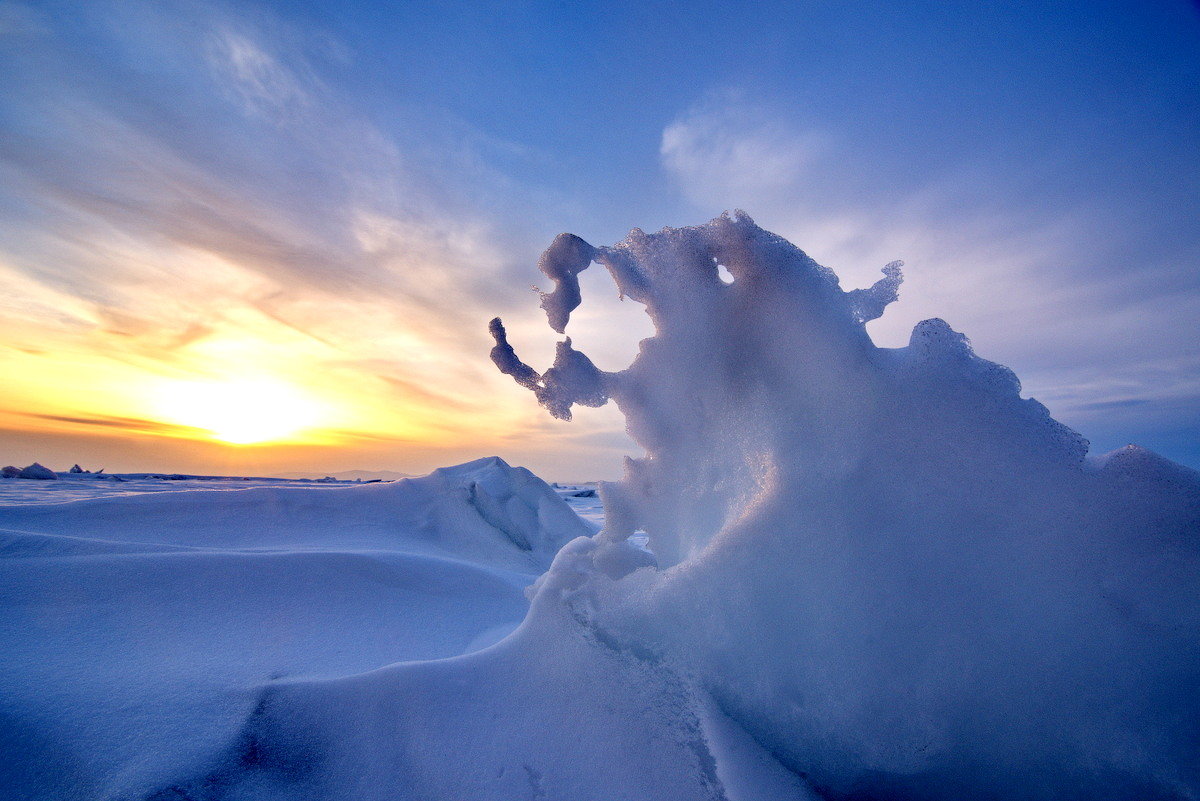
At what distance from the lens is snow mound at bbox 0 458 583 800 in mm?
1075

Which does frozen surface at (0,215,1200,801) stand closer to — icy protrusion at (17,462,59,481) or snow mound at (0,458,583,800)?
snow mound at (0,458,583,800)

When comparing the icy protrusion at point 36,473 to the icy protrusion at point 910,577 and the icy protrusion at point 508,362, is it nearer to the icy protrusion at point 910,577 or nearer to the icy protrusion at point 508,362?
the icy protrusion at point 508,362

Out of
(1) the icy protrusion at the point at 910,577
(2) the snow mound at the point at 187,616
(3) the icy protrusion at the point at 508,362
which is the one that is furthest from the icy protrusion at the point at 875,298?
(2) the snow mound at the point at 187,616

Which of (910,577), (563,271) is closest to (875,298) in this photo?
(910,577)

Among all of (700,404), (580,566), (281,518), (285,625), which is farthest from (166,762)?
(281,518)

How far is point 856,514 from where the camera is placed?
4.29ft

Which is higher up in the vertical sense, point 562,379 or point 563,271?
point 563,271

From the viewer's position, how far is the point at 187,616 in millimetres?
1772

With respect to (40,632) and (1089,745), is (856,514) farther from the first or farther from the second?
(40,632)

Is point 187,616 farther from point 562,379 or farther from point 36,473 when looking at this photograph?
point 36,473

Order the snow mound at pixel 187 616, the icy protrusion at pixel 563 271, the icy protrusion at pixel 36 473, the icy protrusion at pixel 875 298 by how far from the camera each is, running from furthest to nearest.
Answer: the icy protrusion at pixel 36 473
the icy protrusion at pixel 563 271
the icy protrusion at pixel 875 298
the snow mound at pixel 187 616

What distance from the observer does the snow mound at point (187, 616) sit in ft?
3.53

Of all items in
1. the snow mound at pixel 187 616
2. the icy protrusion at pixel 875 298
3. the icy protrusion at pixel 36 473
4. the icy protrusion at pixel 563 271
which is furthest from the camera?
the icy protrusion at pixel 36 473

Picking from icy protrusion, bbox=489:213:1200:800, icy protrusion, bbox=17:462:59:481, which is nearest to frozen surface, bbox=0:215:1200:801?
icy protrusion, bbox=489:213:1200:800
